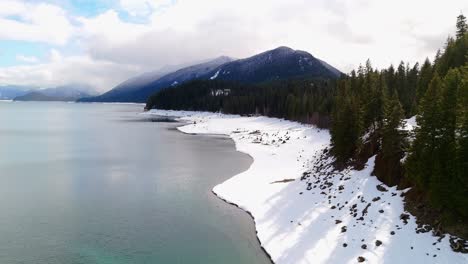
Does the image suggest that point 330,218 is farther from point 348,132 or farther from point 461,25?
point 461,25

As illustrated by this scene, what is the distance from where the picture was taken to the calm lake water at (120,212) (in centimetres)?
2830

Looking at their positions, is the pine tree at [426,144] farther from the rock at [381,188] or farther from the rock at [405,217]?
the rock at [381,188]

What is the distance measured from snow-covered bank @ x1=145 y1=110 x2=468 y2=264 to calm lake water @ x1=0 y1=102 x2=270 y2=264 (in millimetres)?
2241

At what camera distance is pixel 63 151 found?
257ft

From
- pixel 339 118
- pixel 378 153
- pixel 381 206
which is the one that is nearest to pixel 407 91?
pixel 339 118

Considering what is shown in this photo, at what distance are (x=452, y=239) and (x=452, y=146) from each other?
7.02 meters

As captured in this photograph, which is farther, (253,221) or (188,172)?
(188,172)

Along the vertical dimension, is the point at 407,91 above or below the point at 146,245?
above

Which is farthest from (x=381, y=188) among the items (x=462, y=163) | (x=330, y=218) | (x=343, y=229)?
(x=462, y=163)

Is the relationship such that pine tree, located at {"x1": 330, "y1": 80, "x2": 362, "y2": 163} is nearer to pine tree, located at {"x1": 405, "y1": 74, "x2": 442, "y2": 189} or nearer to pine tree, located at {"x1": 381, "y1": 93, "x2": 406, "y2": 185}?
pine tree, located at {"x1": 381, "y1": 93, "x2": 406, "y2": 185}

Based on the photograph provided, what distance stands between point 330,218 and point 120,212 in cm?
2084

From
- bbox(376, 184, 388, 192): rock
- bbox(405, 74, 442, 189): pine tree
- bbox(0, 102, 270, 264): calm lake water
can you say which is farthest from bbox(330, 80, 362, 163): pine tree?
bbox(0, 102, 270, 264): calm lake water

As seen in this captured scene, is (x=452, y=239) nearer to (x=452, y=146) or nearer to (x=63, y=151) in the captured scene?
(x=452, y=146)

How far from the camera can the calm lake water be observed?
28.3 meters
